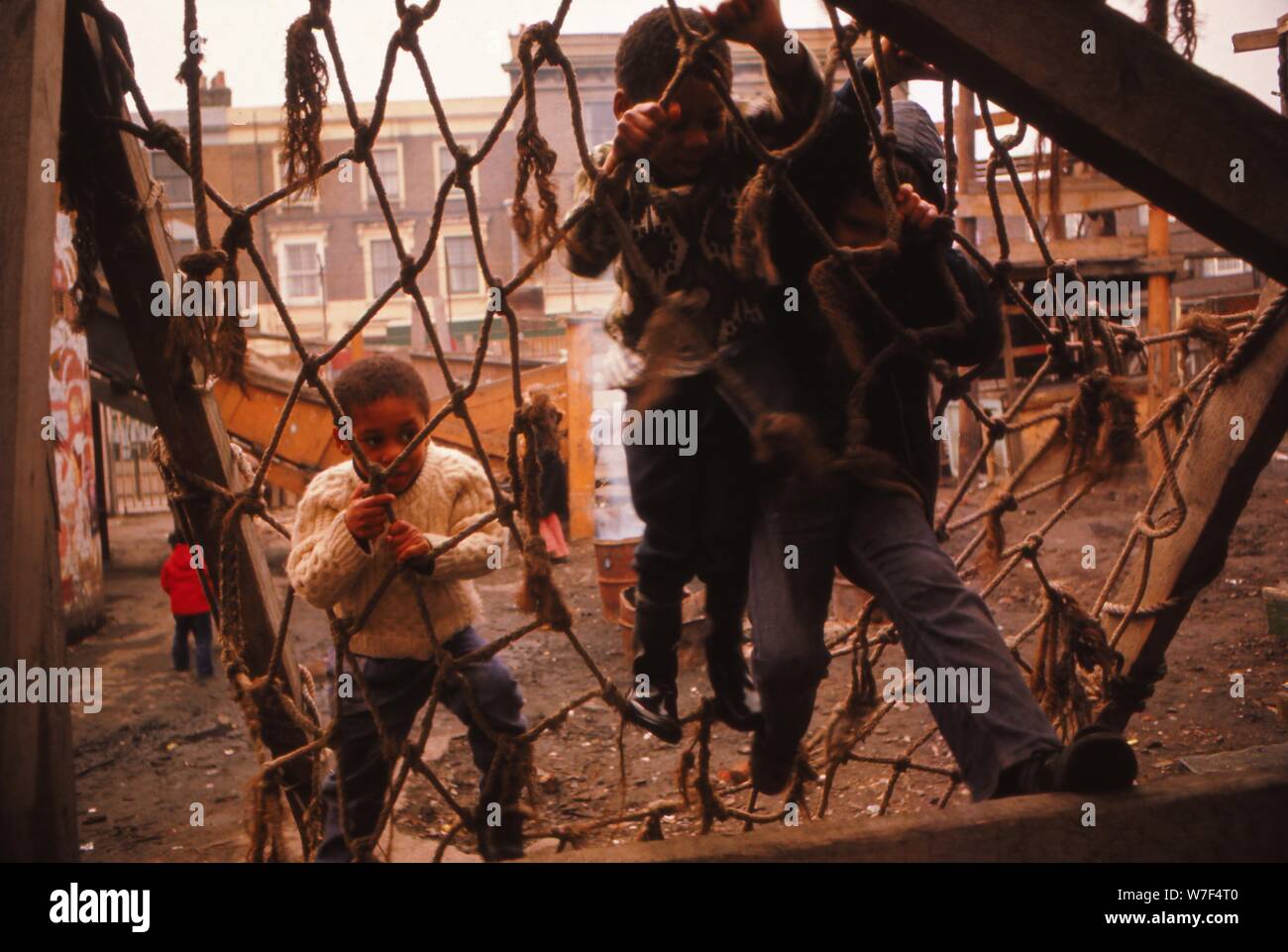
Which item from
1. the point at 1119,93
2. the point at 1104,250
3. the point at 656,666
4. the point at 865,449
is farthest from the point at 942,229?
the point at 1104,250

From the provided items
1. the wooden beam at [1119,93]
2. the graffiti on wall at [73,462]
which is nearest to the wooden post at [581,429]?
the graffiti on wall at [73,462]

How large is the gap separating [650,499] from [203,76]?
1025 mm

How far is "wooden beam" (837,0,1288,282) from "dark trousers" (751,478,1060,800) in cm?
67

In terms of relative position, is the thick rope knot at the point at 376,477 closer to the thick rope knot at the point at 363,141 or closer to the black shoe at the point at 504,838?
the thick rope knot at the point at 363,141

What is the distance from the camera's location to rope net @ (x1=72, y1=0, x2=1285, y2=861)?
1.61m

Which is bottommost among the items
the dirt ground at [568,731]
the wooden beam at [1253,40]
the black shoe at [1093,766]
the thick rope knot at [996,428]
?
the dirt ground at [568,731]

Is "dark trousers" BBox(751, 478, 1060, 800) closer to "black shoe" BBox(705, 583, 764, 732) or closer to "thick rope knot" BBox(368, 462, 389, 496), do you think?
"black shoe" BBox(705, 583, 764, 732)

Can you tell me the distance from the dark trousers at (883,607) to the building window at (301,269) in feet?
78.2

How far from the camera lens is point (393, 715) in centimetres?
237

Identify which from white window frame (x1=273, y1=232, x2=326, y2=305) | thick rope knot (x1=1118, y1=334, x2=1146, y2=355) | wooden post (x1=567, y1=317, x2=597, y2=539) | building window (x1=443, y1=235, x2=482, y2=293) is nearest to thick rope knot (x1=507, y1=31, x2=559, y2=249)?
thick rope knot (x1=1118, y1=334, x2=1146, y2=355)

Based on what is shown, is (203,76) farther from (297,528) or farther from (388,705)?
(388,705)

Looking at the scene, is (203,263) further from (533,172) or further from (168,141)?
(533,172)

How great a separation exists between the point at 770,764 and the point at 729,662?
0.21m

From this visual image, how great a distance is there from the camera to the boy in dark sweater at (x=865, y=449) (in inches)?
67.6
